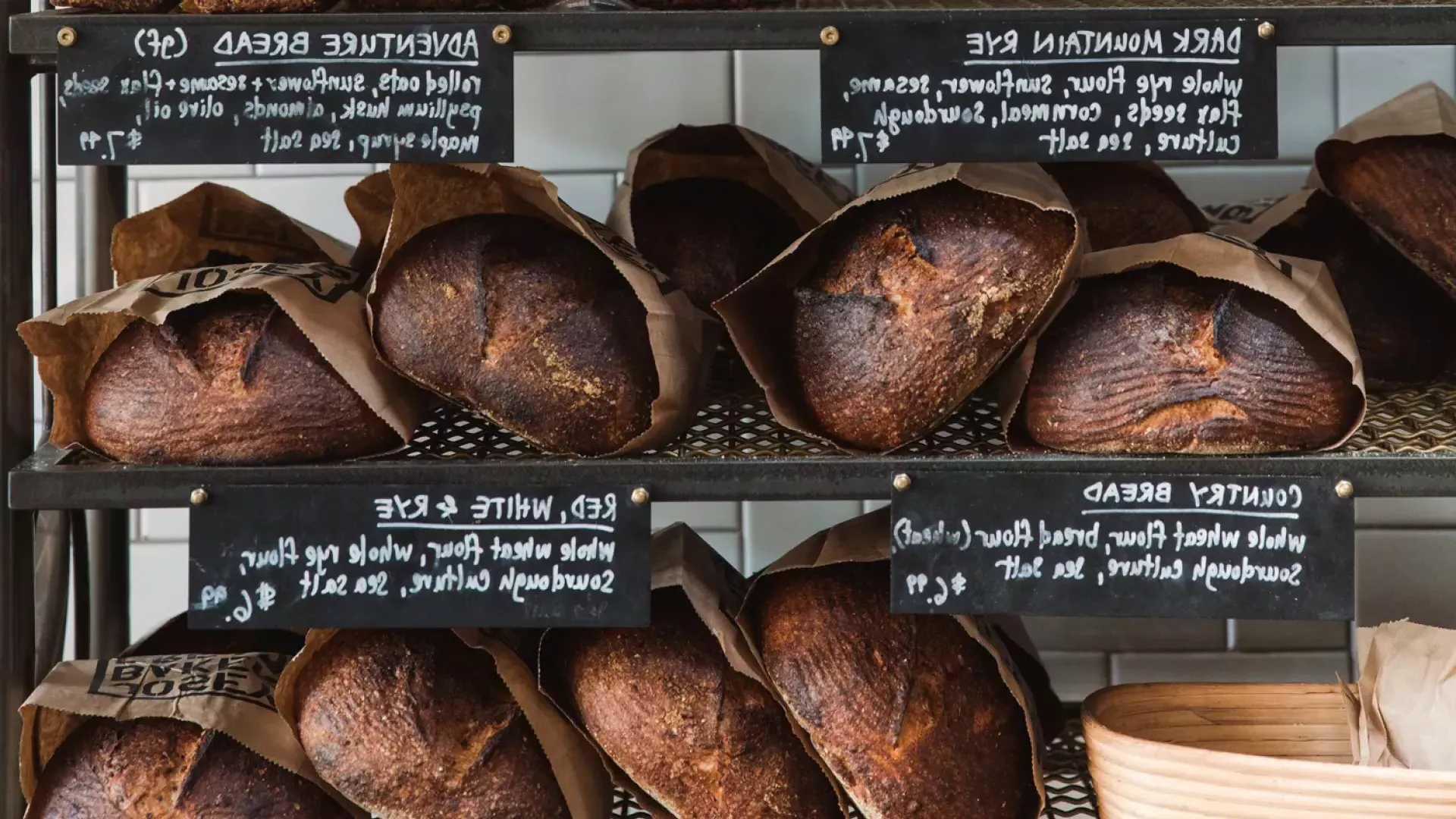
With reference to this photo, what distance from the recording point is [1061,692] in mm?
1712

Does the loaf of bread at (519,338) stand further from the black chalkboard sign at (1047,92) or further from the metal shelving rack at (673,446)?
the black chalkboard sign at (1047,92)

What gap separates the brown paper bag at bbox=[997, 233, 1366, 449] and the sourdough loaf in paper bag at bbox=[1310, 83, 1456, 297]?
11cm

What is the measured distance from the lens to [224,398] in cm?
107

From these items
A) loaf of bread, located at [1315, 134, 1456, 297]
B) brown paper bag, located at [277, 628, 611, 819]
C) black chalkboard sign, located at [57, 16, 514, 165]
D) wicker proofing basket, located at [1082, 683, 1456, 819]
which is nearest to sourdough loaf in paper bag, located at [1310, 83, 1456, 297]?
loaf of bread, located at [1315, 134, 1456, 297]

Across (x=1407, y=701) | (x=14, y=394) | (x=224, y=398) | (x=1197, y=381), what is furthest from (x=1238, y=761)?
(x=14, y=394)

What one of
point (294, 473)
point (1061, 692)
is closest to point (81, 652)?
point (294, 473)

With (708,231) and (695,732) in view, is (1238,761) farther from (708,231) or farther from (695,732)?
(708,231)

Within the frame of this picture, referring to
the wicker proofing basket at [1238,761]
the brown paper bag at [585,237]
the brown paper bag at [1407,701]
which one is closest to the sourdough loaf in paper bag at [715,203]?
the brown paper bag at [585,237]

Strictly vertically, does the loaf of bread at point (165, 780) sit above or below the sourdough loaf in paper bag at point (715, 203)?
below

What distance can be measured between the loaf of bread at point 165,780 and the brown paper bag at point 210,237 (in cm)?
49

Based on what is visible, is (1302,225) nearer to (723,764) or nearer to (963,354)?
(963,354)

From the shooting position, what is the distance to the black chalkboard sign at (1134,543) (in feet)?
3.31

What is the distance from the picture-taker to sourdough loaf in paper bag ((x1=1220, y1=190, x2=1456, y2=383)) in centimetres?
127

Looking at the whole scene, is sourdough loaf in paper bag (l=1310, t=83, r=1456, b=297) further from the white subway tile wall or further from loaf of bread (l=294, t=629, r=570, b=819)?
loaf of bread (l=294, t=629, r=570, b=819)
